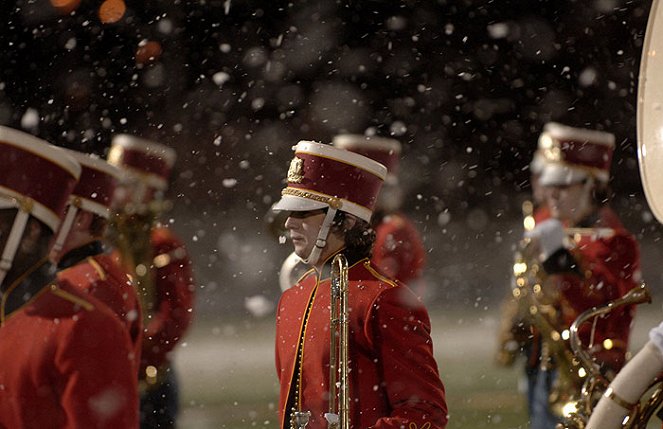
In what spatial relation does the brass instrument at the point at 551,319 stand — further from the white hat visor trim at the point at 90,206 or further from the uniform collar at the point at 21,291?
the uniform collar at the point at 21,291

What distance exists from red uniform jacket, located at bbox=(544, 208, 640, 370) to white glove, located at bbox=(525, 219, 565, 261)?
58 millimetres

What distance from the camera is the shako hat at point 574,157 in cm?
521

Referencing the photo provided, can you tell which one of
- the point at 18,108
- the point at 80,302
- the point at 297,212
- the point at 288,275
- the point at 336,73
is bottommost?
the point at 80,302

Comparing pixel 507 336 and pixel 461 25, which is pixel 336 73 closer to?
pixel 461 25

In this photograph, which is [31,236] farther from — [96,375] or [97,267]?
[97,267]

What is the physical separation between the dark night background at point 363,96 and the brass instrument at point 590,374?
741cm

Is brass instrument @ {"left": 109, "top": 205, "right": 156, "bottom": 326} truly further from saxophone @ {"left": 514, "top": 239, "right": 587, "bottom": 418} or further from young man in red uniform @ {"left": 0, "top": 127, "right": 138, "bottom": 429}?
young man in red uniform @ {"left": 0, "top": 127, "right": 138, "bottom": 429}

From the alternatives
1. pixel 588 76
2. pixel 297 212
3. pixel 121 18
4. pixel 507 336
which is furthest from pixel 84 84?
pixel 297 212

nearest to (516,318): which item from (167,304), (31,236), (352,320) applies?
(167,304)

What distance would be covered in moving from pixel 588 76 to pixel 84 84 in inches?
192

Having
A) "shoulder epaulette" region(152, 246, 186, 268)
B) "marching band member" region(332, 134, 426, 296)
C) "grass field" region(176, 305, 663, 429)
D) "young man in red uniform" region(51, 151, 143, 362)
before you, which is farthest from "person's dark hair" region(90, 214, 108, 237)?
"grass field" region(176, 305, 663, 429)

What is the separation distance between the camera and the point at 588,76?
1230 centimetres

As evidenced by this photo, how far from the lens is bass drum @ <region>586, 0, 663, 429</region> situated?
2297 mm

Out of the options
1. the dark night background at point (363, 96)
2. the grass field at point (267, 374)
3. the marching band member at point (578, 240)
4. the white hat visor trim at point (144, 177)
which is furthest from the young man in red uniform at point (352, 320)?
the dark night background at point (363, 96)
